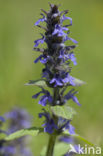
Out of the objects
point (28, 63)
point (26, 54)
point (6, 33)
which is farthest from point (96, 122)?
point (6, 33)

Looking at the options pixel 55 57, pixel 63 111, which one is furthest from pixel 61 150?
pixel 55 57

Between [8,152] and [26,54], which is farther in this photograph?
[26,54]

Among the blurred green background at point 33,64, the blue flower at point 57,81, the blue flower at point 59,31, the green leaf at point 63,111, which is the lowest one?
the green leaf at point 63,111

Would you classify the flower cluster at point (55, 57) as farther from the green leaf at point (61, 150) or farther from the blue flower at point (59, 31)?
the green leaf at point (61, 150)

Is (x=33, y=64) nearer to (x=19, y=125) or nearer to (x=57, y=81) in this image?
(x=19, y=125)

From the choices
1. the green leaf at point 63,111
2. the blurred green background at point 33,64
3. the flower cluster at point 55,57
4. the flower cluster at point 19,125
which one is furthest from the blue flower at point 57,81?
the flower cluster at point 19,125

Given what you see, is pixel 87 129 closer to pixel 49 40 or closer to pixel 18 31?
pixel 49 40
